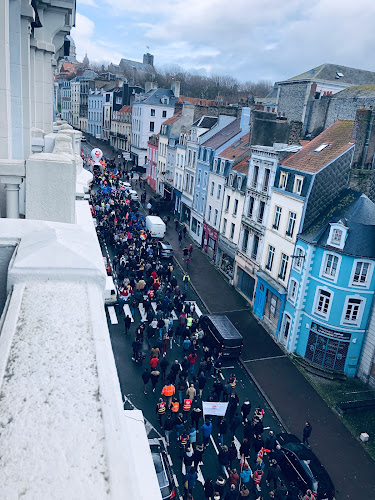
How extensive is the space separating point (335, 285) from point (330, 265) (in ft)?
4.01

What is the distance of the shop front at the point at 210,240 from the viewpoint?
40.4 meters

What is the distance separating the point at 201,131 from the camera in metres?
46.4

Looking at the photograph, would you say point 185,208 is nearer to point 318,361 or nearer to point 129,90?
point 318,361

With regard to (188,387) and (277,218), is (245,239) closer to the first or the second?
(277,218)

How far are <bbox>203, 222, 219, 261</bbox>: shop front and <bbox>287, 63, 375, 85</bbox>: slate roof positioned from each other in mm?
28417

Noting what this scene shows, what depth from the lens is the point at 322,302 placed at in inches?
991

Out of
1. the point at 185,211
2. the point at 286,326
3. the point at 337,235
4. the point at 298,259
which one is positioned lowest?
the point at 286,326

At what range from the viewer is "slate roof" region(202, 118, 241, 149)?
4219cm

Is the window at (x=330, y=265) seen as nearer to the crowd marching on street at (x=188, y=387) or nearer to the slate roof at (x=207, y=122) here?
the crowd marching on street at (x=188, y=387)

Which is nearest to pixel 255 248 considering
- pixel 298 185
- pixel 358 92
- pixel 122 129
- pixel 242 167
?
pixel 298 185

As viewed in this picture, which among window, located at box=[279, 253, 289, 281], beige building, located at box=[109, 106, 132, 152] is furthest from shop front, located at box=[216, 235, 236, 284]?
beige building, located at box=[109, 106, 132, 152]

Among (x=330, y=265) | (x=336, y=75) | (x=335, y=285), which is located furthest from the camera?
(x=336, y=75)

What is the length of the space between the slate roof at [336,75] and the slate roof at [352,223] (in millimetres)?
36602

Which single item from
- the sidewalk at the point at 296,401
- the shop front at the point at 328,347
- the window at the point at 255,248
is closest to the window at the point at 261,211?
the window at the point at 255,248
